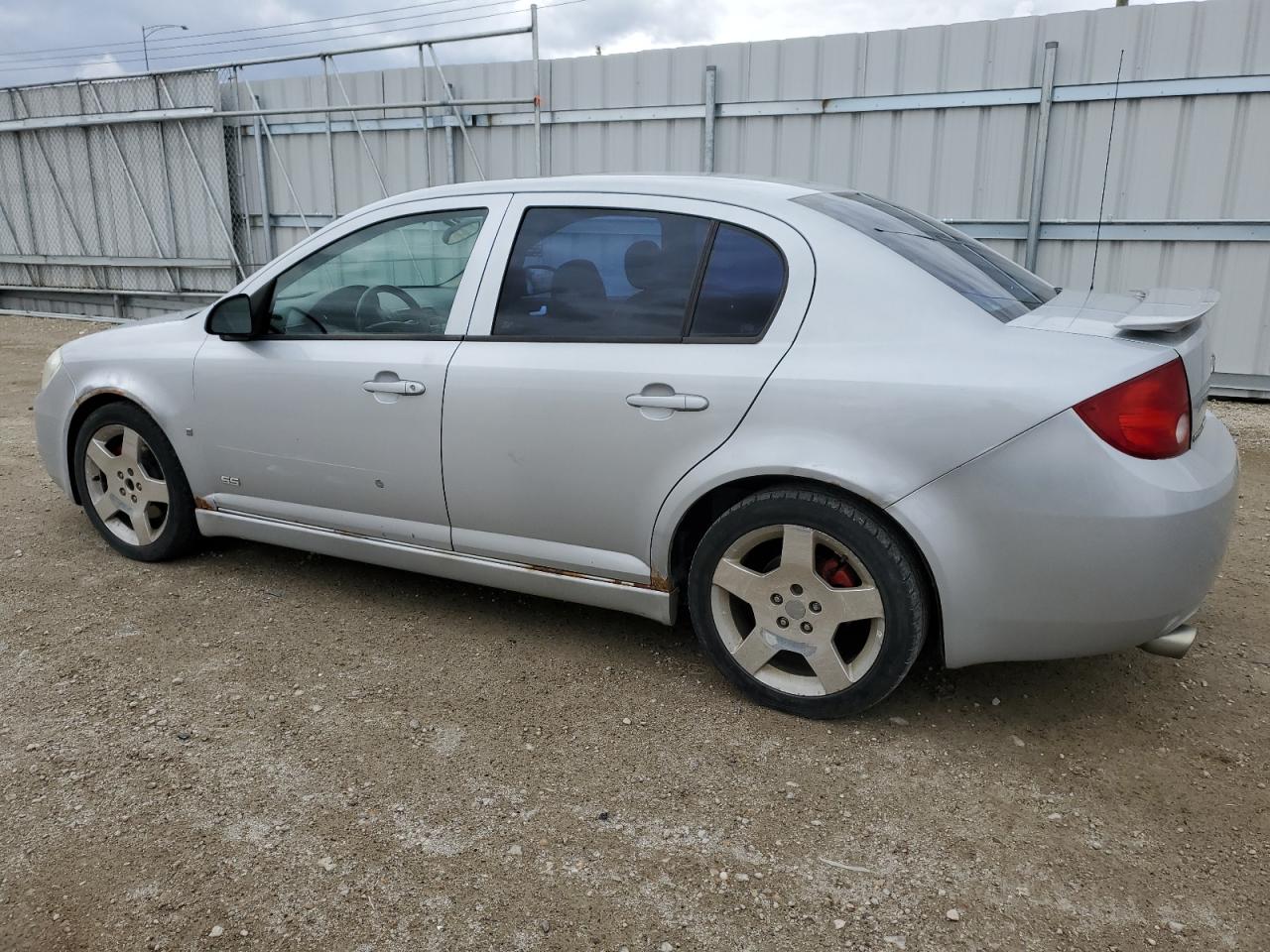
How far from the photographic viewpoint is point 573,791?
8.87ft

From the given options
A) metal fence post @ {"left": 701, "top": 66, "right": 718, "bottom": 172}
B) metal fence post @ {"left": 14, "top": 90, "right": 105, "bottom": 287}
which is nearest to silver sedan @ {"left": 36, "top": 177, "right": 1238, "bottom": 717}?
metal fence post @ {"left": 701, "top": 66, "right": 718, "bottom": 172}

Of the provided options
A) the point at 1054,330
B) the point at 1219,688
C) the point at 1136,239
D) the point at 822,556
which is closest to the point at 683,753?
the point at 822,556

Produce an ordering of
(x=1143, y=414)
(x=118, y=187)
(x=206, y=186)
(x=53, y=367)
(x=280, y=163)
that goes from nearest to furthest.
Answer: (x=1143, y=414) < (x=53, y=367) < (x=280, y=163) < (x=206, y=186) < (x=118, y=187)

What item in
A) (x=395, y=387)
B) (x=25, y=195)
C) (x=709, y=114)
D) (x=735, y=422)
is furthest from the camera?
(x=25, y=195)

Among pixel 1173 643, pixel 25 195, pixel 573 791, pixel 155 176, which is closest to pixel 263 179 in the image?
pixel 155 176

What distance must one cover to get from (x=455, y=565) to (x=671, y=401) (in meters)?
1.11

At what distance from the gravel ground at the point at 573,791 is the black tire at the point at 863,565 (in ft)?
0.38

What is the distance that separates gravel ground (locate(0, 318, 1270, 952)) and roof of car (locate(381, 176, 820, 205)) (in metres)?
1.60

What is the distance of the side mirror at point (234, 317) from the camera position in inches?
150

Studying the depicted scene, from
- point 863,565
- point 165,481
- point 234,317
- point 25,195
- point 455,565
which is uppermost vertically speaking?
point 25,195

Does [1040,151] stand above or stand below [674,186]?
above

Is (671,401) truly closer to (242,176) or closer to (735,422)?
(735,422)

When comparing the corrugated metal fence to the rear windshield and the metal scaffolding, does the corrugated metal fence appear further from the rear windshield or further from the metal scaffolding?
the rear windshield

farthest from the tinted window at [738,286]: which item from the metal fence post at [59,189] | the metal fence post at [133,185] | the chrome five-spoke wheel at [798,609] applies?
the metal fence post at [59,189]
